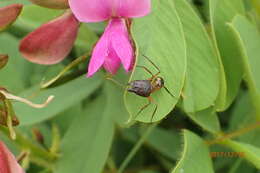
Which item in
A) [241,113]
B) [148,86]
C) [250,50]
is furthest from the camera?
[241,113]

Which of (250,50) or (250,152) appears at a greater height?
(250,50)

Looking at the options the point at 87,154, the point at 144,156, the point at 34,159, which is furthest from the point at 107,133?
the point at 144,156

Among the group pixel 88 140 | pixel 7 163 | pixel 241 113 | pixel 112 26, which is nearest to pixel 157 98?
pixel 112 26

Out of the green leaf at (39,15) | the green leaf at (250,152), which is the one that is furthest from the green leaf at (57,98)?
the green leaf at (250,152)

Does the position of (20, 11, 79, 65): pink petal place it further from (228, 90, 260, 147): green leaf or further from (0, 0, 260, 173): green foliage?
(228, 90, 260, 147): green leaf

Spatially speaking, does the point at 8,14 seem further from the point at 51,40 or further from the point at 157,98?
the point at 157,98

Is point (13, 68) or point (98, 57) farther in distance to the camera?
point (13, 68)

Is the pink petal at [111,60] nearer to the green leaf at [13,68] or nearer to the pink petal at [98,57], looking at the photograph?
the pink petal at [98,57]
